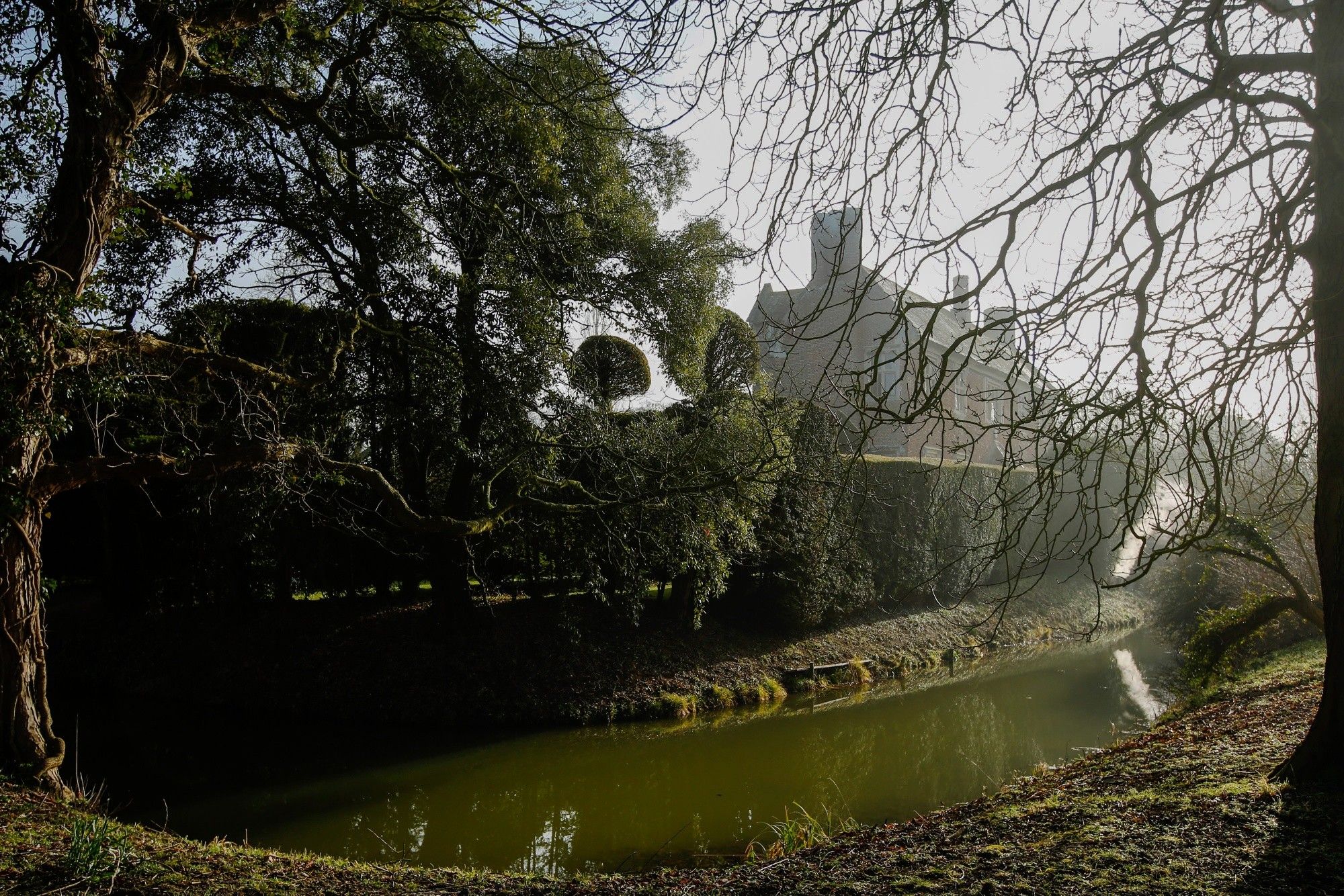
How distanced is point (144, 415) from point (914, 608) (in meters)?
13.8

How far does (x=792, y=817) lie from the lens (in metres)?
7.41

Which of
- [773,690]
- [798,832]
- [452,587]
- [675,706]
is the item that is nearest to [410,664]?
[452,587]

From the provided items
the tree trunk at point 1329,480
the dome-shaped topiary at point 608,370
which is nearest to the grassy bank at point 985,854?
the tree trunk at point 1329,480

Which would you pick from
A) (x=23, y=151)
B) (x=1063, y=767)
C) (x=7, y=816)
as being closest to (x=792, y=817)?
(x=1063, y=767)

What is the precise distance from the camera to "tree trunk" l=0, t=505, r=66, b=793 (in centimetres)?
576

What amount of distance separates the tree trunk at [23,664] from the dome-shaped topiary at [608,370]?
5172 millimetres

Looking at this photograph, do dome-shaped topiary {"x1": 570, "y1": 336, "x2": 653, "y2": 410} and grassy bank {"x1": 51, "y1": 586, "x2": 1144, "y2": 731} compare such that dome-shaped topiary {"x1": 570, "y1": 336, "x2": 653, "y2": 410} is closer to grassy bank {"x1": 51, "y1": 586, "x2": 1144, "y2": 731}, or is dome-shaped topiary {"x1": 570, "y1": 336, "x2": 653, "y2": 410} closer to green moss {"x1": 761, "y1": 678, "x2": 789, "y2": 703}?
grassy bank {"x1": 51, "y1": 586, "x2": 1144, "y2": 731}

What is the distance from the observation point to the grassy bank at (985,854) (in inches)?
143

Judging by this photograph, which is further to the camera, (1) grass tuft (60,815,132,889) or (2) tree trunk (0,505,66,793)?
(2) tree trunk (0,505,66,793)

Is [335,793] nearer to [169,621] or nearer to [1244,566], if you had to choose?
[169,621]

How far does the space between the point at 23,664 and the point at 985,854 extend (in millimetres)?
6183

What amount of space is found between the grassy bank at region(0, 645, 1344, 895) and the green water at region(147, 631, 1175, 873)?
1.76 metres

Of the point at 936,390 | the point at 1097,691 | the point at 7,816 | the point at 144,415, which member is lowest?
the point at 1097,691

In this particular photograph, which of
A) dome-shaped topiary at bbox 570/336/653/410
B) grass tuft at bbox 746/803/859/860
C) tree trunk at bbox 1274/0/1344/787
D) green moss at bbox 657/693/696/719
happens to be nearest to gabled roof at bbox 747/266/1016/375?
tree trunk at bbox 1274/0/1344/787
